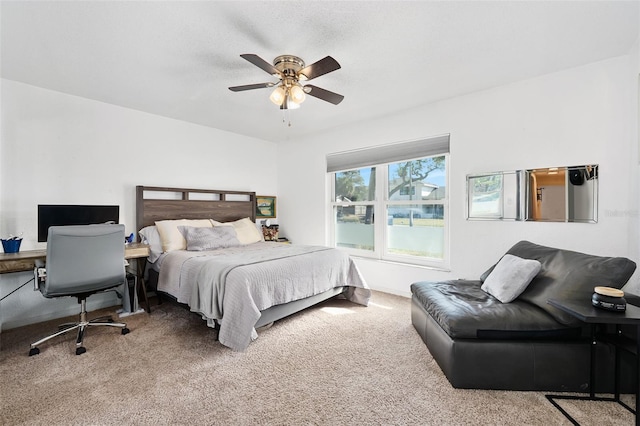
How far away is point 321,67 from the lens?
2.06 meters

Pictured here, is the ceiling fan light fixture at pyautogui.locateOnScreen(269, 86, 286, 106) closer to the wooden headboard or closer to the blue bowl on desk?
the wooden headboard

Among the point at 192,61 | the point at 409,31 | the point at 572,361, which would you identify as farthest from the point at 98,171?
the point at 572,361

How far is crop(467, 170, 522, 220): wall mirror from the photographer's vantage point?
2.95m

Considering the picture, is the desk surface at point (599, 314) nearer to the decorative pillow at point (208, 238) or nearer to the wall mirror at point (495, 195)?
the wall mirror at point (495, 195)

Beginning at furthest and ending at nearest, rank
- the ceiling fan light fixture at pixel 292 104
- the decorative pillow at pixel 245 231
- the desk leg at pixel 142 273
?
the decorative pillow at pixel 245 231 < the desk leg at pixel 142 273 < the ceiling fan light fixture at pixel 292 104

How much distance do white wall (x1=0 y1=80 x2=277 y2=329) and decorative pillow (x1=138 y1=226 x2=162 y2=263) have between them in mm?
310

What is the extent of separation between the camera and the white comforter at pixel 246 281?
234 cm

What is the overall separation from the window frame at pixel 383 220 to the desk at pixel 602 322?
182 cm

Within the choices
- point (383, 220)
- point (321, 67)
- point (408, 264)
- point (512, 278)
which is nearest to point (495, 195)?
point (512, 278)

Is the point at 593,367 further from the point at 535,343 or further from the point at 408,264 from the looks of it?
the point at 408,264

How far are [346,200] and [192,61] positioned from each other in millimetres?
2899

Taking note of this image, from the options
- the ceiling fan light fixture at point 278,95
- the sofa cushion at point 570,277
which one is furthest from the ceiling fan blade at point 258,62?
the sofa cushion at point 570,277

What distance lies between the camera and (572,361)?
1774mm

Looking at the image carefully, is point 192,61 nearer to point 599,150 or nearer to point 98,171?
point 98,171
